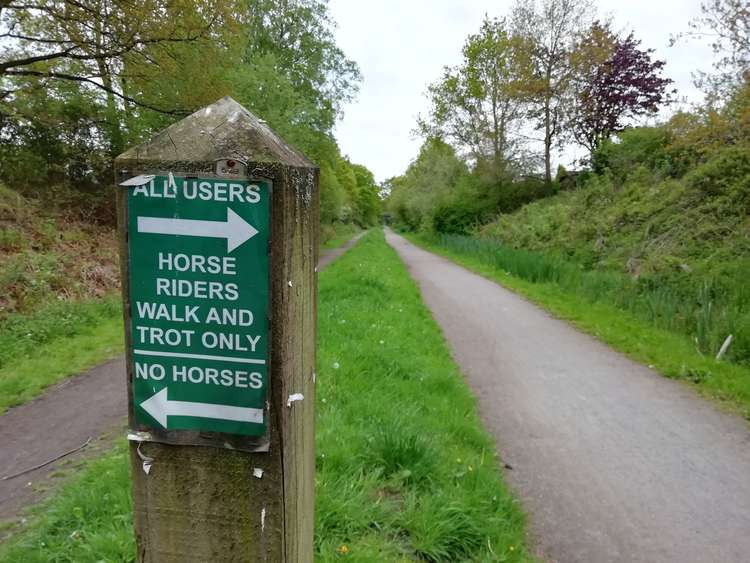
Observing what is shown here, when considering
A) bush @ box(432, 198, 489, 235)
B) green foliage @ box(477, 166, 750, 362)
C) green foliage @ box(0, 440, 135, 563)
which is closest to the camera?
green foliage @ box(0, 440, 135, 563)

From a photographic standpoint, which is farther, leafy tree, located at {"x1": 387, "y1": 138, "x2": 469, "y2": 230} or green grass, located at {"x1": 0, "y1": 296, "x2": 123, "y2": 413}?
leafy tree, located at {"x1": 387, "y1": 138, "x2": 469, "y2": 230}

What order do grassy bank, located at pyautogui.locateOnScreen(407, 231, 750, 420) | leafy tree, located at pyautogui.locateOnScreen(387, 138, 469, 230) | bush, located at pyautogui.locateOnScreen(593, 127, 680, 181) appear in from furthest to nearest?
1. leafy tree, located at pyautogui.locateOnScreen(387, 138, 469, 230)
2. bush, located at pyautogui.locateOnScreen(593, 127, 680, 181)
3. grassy bank, located at pyautogui.locateOnScreen(407, 231, 750, 420)

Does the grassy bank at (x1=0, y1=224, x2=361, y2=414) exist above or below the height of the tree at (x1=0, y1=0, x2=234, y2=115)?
below

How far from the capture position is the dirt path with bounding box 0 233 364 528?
350 centimetres

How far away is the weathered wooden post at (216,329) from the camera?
1278mm

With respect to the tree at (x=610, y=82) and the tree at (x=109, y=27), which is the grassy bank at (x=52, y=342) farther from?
the tree at (x=610, y=82)

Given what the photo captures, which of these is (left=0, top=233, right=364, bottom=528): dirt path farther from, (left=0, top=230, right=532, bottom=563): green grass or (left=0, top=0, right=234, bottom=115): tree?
(left=0, top=0, right=234, bottom=115): tree

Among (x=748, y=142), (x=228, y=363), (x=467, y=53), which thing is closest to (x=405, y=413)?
(x=228, y=363)

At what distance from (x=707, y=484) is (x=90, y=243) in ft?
42.6

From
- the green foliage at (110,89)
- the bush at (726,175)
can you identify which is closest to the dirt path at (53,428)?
the green foliage at (110,89)

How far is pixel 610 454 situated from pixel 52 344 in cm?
720

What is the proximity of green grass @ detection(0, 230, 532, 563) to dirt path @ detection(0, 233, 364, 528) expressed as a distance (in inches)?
15.1

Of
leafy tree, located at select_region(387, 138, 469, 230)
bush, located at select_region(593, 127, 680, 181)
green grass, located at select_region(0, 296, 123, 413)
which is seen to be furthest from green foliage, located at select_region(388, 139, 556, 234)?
green grass, located at select_region(0, 296, 123, 413)

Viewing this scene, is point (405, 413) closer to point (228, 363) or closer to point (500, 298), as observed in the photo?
point (228, 363)
